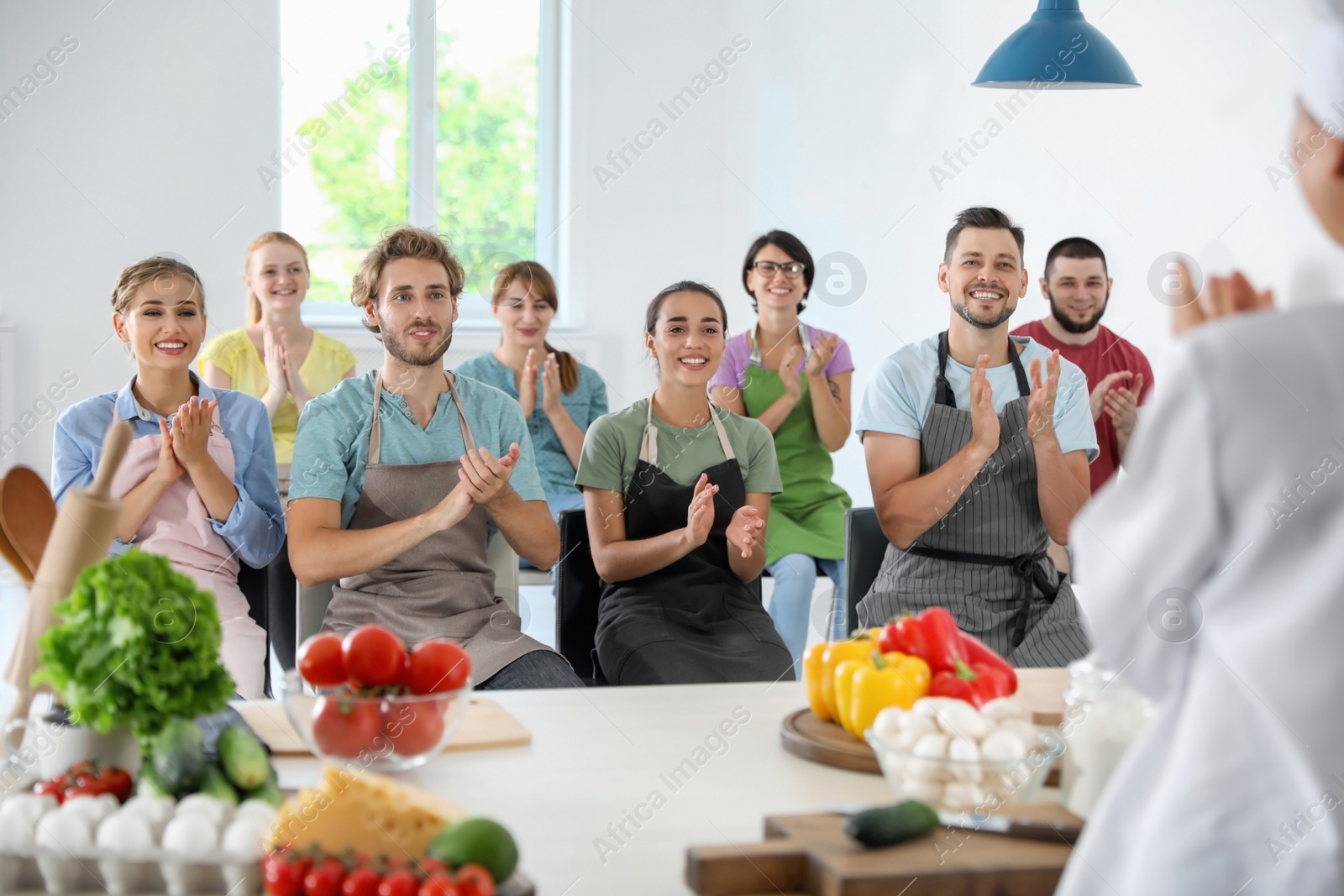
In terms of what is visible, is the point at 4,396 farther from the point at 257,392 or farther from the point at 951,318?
the point at 951,318

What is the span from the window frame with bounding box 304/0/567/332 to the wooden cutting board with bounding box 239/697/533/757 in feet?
17.8

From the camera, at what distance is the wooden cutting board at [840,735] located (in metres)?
1.63

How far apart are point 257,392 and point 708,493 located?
7.83 feet

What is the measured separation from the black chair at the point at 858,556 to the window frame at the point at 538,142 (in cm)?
444

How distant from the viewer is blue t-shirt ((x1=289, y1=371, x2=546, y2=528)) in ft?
9.02

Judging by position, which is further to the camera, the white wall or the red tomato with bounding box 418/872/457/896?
the white wall

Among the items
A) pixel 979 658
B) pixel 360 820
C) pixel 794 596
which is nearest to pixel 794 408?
pixel 794 596

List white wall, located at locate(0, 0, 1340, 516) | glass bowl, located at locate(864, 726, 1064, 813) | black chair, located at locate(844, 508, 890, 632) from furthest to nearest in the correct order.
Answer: white wall, located at locate(0, 0, 1340, 516) → black chair, located at locate(844, 508, 890, 632) → glass bowl, located at locate(864, 726, 1064, 813)

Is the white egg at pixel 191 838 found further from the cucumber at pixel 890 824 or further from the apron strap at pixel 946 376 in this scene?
the apron strap at pixel 946 376

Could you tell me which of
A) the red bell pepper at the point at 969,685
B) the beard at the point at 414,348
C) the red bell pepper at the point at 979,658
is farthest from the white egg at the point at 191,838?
the beard at the point at 414,348

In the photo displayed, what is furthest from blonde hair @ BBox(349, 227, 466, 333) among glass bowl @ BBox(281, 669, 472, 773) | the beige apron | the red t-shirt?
the red t-shirt

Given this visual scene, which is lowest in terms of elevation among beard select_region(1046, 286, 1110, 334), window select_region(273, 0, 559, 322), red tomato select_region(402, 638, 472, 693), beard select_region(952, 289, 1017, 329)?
red tomato select_region(402, 638, 472, 693)

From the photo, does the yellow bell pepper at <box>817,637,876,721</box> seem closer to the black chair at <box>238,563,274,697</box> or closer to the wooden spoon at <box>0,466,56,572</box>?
the wooden spoon at <box>0,466,56,572</box>

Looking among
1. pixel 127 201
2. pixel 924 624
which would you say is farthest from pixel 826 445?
pixel 127 201
